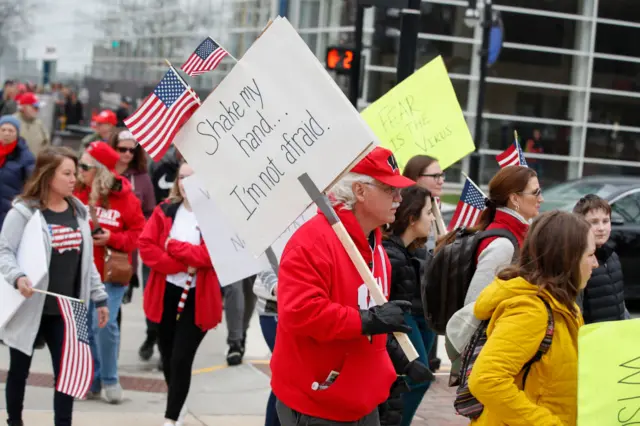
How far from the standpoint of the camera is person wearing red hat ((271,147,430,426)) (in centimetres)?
417

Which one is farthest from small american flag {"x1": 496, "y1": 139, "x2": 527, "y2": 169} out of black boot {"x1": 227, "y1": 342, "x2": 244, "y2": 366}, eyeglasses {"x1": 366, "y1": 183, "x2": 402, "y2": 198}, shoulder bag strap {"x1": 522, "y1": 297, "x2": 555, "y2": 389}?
black boot {"x1": 227, "y1": 342, "x2": 244, "y2": 366}

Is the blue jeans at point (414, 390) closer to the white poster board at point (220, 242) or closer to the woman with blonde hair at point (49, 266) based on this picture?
the white poster board at point (220, 242)

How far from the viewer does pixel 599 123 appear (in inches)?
1112

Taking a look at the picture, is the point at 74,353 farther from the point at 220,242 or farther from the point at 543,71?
the point at 543,71

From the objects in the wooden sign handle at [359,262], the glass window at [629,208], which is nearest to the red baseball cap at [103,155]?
the wooden sign handle at [359,262]

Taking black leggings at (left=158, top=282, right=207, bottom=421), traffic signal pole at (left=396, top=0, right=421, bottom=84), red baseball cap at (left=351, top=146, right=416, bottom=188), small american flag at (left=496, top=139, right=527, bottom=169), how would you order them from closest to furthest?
red baseball cap at (left=351, top=146, right=416, bottom=188), small american flag at (left=496, top=139, right=527, bottom=169), black leggings at (left=158, top=282, right=207, bottom=421), traffic signal pole at (left=396, top=0, right=421, bottom=84)

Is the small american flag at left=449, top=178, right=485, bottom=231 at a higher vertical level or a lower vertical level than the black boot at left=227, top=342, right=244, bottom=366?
higher

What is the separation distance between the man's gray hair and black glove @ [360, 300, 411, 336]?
488 mm

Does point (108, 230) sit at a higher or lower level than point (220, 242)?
lower

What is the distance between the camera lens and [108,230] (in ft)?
26.8

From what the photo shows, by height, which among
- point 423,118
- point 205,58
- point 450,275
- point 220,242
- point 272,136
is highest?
point 205,58

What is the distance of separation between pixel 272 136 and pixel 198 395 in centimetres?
428

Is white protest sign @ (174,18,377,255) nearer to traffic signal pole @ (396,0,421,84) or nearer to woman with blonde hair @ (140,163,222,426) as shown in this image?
woman with blonde hair @ (140,163,222,426)

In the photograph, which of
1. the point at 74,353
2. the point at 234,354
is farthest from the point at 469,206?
the point at 234,354
